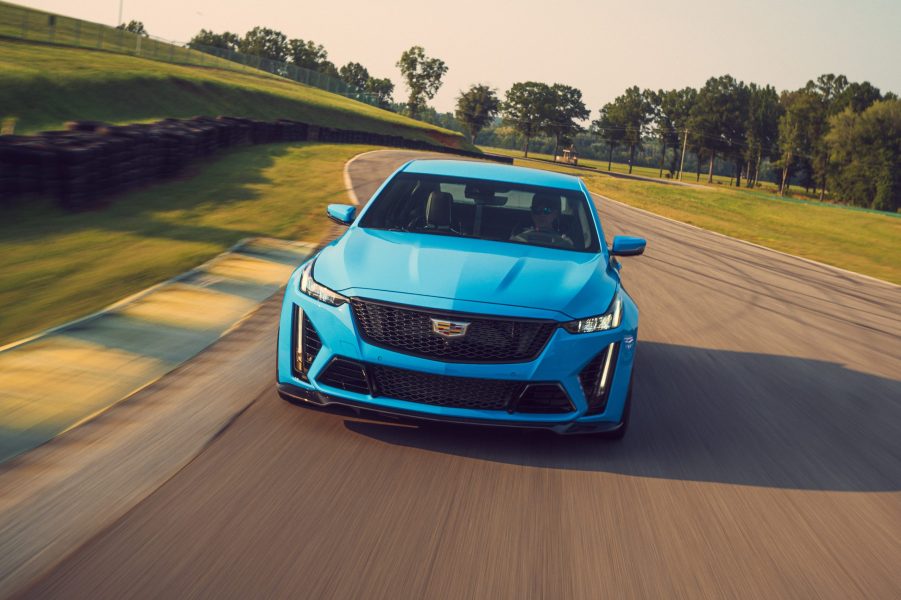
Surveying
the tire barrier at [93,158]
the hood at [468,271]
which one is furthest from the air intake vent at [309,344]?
the tire barrier at [93,158]

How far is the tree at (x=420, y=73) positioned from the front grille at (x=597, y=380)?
13243 centimetres

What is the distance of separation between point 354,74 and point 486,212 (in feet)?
652

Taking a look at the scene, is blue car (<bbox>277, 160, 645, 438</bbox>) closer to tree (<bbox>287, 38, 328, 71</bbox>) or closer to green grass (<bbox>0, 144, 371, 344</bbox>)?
green grass (<bbox>0, 144, 371, 344</bbox>)

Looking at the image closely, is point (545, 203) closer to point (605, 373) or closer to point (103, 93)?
point (605, 373)

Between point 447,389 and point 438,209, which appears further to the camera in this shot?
point 438,209

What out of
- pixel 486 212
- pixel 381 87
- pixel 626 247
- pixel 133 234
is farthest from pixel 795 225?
pixel 381 87

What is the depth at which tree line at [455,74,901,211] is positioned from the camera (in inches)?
3780

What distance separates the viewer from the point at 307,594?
2869mm

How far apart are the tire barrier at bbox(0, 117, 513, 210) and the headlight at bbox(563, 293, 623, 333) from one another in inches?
383

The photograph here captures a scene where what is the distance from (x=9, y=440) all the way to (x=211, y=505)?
1.33 meters

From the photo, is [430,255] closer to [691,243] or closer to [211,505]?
[211,505]

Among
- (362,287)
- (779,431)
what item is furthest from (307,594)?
(779,431)

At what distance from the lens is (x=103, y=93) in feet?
117

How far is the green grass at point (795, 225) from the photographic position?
75.7 feet
